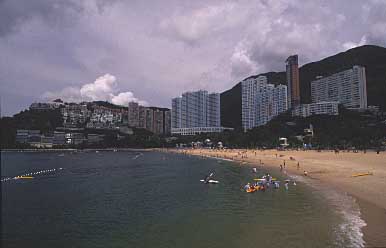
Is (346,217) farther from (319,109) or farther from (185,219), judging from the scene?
(319,109)

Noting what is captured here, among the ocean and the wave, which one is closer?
the wave

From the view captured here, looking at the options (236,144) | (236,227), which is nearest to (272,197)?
(236,227)

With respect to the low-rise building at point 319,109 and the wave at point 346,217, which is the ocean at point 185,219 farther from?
the low-rise building at point 319,109

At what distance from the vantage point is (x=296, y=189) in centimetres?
3312

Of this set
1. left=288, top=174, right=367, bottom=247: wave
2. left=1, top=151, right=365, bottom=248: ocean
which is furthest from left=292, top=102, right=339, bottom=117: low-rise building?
left=288, top=174, right=367, bottom=247: wave

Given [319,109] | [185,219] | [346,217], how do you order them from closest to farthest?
1. [346,217]
2. [185,219]
3. [319,109]

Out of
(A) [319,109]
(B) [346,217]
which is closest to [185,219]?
(B) [346,217]

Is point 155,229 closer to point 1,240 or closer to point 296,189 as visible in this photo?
point 1,240

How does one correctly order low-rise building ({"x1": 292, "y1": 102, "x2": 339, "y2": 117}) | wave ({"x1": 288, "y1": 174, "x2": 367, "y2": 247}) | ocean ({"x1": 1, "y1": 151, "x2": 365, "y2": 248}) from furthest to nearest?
low-rise building ({"x1": 292, "y1": 102, "x2": 339, "y2": 117}), ocean ({"x1": 1, "y1": 151, "x2": 365, "y2": 248}), wave ({"x1": 288, "y1": 174, "x2": 367, "y2": 247})

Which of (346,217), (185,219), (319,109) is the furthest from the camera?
(319,109)

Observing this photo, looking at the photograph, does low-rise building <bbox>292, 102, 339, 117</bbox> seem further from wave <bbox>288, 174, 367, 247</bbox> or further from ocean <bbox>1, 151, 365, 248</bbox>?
wave <bbox>288, 174, 367, 247</bbox>

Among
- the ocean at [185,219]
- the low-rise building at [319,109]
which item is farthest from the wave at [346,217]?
the low-rise building at [319,109]

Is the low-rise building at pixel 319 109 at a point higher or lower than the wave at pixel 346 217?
higher

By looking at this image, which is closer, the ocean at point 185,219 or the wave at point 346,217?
the wave at point 346,217
